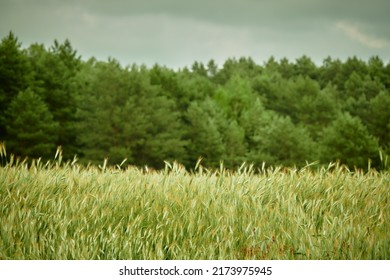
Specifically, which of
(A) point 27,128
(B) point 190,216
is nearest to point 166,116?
(A) point 27,128

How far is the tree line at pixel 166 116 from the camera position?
28859 mm

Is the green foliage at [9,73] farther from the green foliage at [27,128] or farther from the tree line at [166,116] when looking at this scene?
the green foliage at [27,128]

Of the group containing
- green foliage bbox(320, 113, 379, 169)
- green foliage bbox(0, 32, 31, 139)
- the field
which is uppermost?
green foliage bbox(0, 32, 31, 139)

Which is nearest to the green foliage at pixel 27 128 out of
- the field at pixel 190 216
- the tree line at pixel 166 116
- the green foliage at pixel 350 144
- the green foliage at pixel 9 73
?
the tree line at pixel 166 116

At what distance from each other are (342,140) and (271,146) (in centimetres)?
1189

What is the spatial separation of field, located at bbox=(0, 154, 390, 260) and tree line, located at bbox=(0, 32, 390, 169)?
2094 cm

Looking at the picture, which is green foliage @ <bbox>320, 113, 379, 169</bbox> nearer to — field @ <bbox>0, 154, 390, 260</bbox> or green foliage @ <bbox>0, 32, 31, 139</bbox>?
green foliage @ <bbox>0, 32, 31, 139</bbox>

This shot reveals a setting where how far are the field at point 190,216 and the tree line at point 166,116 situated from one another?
20942mm

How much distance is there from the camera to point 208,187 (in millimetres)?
4984

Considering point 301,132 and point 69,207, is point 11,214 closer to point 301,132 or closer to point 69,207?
point 69,207

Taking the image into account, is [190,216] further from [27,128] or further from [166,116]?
[166,116]

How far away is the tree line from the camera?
28859mm

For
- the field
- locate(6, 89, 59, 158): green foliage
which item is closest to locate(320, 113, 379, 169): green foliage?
locate(6, 89, 59, 158): green foliage
